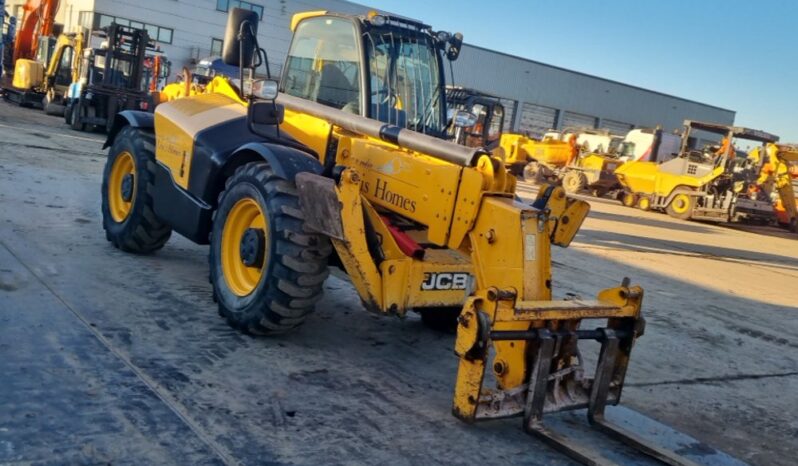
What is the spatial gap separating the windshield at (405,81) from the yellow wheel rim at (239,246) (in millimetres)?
1102

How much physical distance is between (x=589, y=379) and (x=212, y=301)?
290cm

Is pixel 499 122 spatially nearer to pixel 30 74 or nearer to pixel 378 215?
pixel 30 74

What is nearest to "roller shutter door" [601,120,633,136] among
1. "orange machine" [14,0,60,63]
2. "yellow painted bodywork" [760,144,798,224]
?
"yellow painted bodywork" [760,144,798,224]

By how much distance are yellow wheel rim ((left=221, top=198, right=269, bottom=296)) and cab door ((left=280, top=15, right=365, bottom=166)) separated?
0.66 meters

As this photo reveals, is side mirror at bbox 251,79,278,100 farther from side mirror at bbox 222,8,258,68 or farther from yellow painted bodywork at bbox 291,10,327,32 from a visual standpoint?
yellow painted bodywork at bbox 291,10,327,32

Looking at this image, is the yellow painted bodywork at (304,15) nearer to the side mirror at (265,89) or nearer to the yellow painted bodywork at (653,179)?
the side mirror at (265,89)

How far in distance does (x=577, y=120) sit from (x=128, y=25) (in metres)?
32.8

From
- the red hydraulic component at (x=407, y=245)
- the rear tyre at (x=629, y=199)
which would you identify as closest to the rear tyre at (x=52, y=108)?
the rear tyre at (x=629, y=199)

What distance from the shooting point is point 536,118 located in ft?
179

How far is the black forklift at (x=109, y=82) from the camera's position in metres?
20.5

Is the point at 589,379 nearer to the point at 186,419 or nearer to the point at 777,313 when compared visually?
the point at 186,419

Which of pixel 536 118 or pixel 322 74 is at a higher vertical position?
pixel 536 118

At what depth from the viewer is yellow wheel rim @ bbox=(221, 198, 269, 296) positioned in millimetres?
5109

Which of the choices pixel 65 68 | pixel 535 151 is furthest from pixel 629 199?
A: pixel 65 68
